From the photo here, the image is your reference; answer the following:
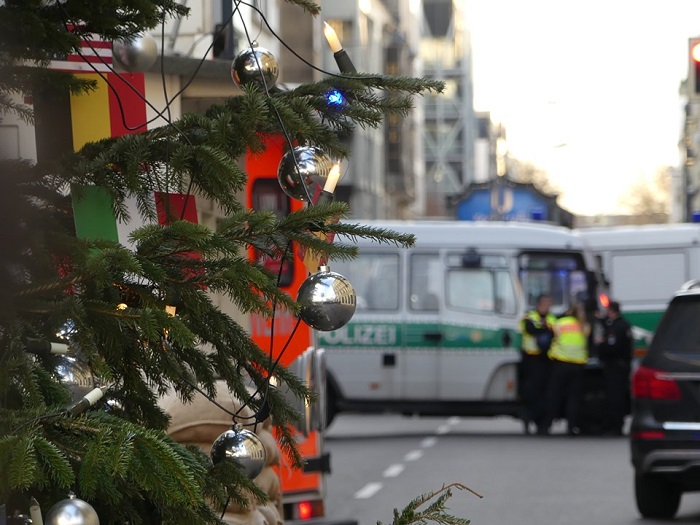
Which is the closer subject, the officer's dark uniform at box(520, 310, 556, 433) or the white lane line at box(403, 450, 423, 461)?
the white lane line at box(403, 450, 423, 461)

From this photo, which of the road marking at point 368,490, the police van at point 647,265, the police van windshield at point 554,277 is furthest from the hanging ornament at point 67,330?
the police van at point 647,265

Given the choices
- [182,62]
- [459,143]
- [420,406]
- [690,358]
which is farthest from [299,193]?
[459,143]

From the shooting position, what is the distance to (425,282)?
73.0 feet

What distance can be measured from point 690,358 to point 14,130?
7867mm

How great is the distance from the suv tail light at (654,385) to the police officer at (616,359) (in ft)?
32.4

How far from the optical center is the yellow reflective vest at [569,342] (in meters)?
21.3

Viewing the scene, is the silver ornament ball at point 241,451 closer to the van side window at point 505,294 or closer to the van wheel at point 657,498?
the van wheel at point 657,498

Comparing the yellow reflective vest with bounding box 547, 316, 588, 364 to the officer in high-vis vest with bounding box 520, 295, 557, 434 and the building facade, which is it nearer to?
the officer in high-vis vest with bounding box 520, 295, 557, 434

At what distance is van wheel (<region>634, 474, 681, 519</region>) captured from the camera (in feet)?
38.1

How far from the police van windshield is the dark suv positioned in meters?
10.8

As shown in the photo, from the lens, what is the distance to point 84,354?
11.4 ft

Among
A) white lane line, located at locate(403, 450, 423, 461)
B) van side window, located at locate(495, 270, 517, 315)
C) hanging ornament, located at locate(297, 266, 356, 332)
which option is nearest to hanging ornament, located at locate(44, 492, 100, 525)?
hanging ornament, located at locate(297, 266, 356, 332)

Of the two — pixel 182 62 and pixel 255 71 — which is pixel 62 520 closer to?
pixel 255 71

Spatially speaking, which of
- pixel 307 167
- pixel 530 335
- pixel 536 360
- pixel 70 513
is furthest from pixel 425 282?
pixel 70 513
